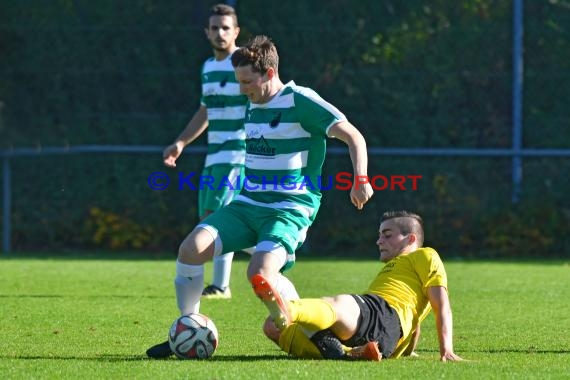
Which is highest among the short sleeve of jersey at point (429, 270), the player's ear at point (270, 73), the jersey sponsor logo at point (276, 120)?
the player's ear at point (270, 73)

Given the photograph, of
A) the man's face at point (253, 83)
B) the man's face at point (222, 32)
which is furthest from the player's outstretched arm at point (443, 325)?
the man's face at point (222, 32)

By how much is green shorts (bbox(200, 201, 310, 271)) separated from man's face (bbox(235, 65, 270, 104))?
59 centimetres

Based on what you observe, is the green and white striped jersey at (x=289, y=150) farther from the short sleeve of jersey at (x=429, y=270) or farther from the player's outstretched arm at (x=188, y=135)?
the player's outstretched arm at (x=188, y=135)

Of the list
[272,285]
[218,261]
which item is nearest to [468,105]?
[218,261]

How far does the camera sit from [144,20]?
14773 mm

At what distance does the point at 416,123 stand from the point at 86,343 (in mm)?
8481

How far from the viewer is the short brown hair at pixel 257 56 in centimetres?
617

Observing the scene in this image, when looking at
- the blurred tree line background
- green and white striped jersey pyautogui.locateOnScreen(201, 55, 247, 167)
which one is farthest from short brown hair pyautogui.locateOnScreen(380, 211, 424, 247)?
the blurred tree line background

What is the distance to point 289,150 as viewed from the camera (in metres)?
6.32

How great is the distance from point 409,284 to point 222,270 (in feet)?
10.5

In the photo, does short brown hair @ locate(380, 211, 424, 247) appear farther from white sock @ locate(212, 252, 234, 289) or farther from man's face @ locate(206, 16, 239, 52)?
man's face @ locate(206, 16, 239, 52)

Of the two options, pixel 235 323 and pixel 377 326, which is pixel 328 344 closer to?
pixel 377 326

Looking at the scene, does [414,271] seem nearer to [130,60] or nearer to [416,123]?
[416,123]

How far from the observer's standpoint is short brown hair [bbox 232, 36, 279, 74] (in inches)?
243
